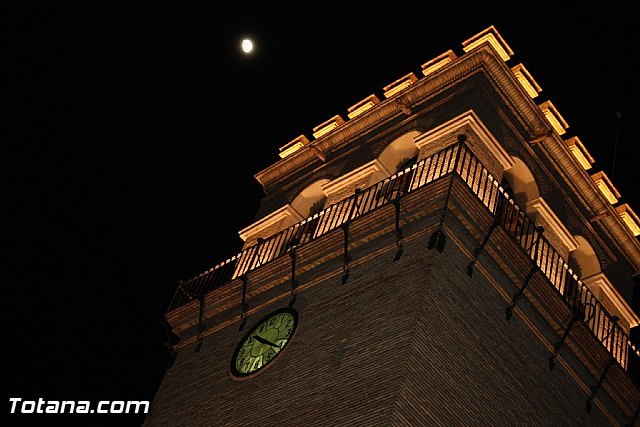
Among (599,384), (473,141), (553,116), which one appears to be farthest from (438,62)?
(599,384)

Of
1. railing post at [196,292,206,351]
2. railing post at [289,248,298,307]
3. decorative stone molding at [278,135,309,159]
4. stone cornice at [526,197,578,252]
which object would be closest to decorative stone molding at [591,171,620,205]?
stone cornice at [526,197,578,252]

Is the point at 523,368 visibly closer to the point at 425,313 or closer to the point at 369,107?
the point at 425,313

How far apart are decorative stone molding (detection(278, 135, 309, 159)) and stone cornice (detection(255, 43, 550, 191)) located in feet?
4.18

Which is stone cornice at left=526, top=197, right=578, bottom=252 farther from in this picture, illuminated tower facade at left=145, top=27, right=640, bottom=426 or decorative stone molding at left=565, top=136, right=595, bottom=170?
decorative stone molding at left=565, top=136, right=595, bottom=170

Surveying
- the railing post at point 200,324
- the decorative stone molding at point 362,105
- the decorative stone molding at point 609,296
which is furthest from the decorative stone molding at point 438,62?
the railing post at point 200,324

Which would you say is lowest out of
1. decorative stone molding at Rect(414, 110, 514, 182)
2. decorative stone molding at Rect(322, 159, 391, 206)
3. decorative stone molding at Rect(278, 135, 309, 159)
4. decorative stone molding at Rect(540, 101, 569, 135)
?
decorative stone molding at Rect(414, 110, 514, 182)

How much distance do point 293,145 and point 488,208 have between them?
7871 mm

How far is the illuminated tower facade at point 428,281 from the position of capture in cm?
1809

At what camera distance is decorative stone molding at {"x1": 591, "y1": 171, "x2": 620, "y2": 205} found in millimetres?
26078

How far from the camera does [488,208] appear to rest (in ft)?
66.7

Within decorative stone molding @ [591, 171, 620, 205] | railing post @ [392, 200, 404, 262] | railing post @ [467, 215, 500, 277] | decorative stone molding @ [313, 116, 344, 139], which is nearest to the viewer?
railing post @ [467, 215, 500, 277]

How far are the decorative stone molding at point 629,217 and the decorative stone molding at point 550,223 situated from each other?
307 cm

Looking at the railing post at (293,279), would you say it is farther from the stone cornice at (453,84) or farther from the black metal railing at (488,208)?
the stone cornice at (453,84)

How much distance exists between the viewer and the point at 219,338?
22.1 meters
